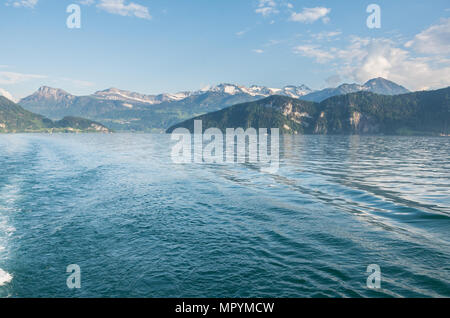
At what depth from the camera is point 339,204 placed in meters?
27.4

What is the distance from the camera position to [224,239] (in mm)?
18609

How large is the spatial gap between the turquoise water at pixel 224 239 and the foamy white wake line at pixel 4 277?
85 mm

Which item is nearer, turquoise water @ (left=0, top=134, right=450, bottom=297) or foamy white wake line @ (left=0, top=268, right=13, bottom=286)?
turquoise water @ (left=0, top=134, right=450, bottom=297)

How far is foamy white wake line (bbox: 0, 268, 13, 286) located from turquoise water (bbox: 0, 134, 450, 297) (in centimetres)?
9

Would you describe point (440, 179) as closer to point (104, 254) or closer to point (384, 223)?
point (384, 223)

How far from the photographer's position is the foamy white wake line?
1337 centimetres

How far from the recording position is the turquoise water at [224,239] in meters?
13.0

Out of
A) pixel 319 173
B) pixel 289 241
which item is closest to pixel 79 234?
pixel 289 241

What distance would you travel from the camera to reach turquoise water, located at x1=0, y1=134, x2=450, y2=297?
42.8ft

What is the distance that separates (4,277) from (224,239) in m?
12.2

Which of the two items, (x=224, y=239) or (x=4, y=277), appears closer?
(x=4, y=277)

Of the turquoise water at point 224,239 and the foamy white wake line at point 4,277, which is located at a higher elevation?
the turquoise water at point 224,239

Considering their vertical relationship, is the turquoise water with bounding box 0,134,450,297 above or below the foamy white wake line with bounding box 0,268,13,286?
above
